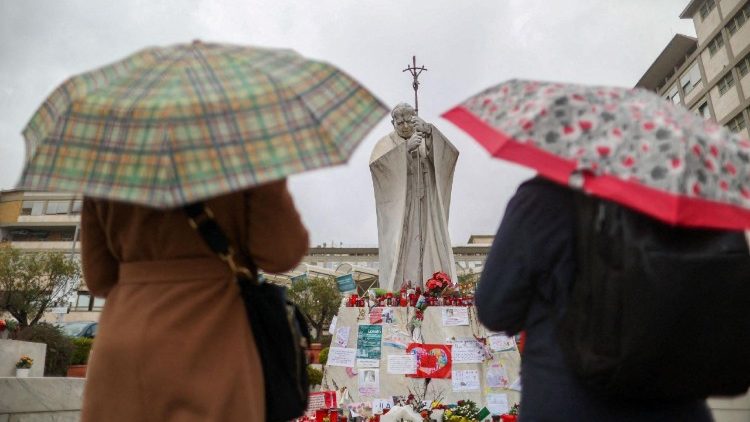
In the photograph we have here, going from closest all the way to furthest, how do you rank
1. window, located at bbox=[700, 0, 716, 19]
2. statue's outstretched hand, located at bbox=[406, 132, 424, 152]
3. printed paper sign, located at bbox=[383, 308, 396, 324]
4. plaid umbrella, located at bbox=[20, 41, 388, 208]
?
plaid umbrella, located at bbox=[20, 41, 388, 208] < printed paper sign, located at bbox=[383, 308, 396, 324] < statue's outstretched hand, located at bbox=[406, 132, 424, 152] < window, located at bbox=[700, 0, 716, 19]

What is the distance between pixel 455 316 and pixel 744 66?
33.2m

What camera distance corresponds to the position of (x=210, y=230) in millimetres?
1714

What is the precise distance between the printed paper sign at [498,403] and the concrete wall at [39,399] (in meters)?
4.52

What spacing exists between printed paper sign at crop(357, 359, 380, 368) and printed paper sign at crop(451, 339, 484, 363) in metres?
0.87

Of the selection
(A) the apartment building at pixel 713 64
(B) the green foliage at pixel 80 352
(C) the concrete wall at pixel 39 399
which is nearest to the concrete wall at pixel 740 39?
(A) the apartment building at pixel 713 64

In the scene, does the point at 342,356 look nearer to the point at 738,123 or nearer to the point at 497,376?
the point at 497,376

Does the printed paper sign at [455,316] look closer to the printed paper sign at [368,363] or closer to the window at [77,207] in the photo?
the printed paper sign at [368,363]

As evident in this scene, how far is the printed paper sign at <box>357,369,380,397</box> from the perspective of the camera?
6715 mm

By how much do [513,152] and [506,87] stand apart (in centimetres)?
35

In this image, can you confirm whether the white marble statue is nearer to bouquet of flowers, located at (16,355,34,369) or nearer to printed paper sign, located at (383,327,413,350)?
printed paper sign, located at (383,327,413,350)

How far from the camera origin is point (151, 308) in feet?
5.47

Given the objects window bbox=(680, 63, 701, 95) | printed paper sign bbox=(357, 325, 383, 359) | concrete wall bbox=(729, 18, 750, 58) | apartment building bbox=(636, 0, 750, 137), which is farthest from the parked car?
window bbox=(680, 63, 701, 95)

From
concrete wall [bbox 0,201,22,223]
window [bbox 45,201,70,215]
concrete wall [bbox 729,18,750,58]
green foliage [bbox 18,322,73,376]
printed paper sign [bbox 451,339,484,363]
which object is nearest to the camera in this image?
printed paper sign [bbox 451,339,484,363]

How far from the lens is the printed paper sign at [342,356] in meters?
6.98
